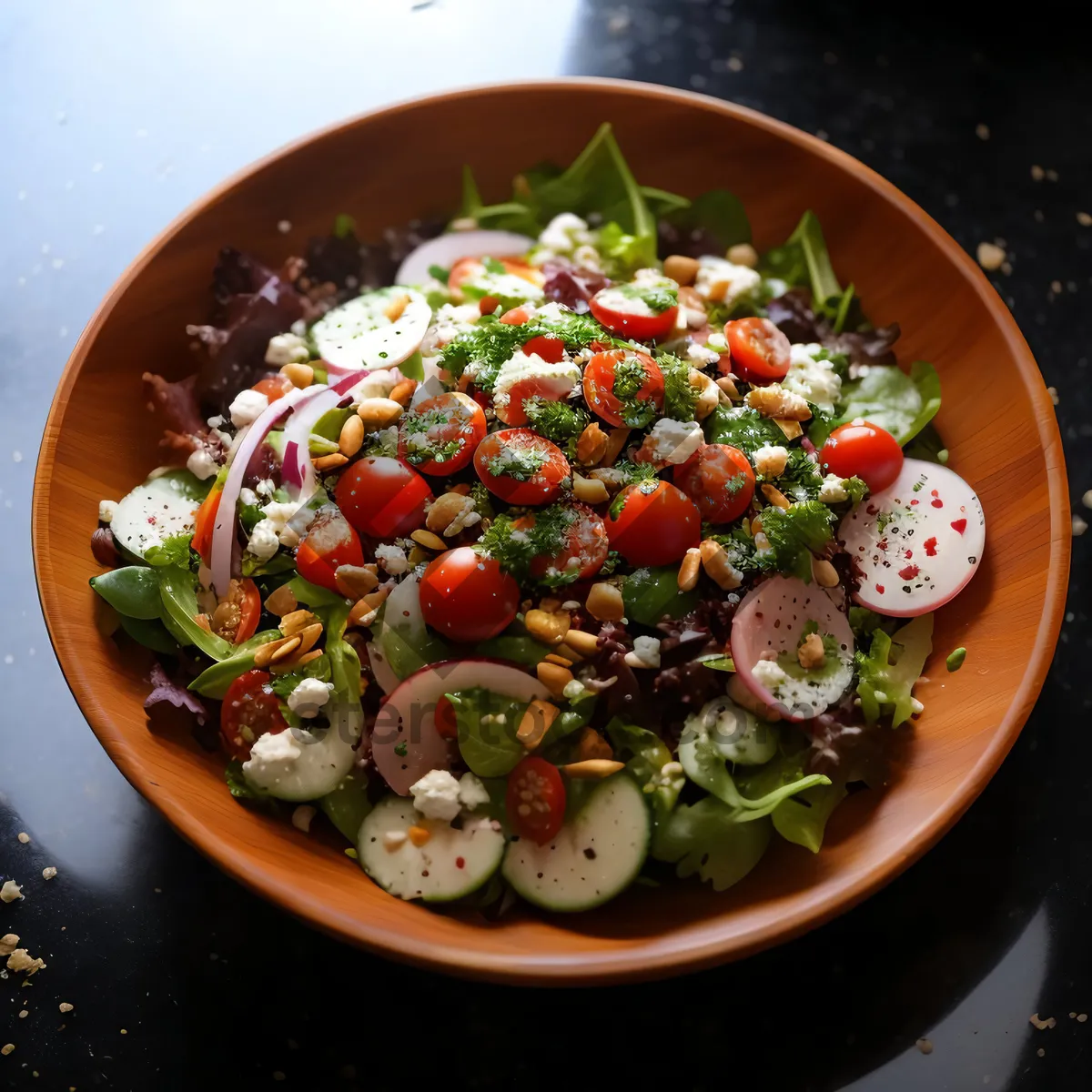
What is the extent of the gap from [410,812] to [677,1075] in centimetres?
83

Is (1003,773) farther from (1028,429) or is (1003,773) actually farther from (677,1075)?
(677,1075)

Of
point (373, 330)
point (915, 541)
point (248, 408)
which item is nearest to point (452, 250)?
point (373, 330)

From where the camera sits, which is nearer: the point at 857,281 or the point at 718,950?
the point at 718,950

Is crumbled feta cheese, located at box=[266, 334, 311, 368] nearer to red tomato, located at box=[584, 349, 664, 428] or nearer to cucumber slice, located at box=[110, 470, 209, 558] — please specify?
cucumber slice, located at box=[110, 470, 209, 558]

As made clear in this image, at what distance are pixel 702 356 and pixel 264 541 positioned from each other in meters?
1.11

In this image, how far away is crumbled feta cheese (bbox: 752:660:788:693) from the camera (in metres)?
2.14

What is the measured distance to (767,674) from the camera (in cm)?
214

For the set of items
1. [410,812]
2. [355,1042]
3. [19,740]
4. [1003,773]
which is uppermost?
[1003,773]

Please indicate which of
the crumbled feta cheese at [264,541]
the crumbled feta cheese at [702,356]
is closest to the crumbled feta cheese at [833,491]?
the crumbled feta cheese at [702,356]

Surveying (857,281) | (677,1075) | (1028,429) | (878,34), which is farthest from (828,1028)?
(878,34)

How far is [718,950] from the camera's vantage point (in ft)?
6.12

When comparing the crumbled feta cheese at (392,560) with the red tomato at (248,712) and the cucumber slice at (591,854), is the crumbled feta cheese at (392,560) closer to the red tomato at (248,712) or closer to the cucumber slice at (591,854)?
the red tomato at (248,712)

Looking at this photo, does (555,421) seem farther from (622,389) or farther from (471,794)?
(471,794)

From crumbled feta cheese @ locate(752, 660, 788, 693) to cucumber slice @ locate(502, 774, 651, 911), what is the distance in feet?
1.15
